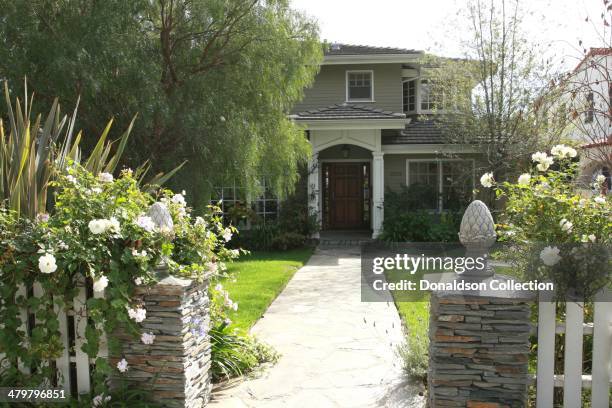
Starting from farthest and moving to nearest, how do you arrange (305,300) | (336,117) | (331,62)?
1. (331,62)
2. (336,117)
3. (305,300)

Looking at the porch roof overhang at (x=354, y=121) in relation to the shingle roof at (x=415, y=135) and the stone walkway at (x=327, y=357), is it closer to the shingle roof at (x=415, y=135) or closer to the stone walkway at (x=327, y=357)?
the shingle roof at (x=415, y=135)

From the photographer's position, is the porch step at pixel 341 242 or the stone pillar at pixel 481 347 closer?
the stone pillar at pixel 481 347

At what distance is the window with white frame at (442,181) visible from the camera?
13508 mm

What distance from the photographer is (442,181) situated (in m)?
14.8

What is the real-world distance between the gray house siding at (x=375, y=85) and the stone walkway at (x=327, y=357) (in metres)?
9.13

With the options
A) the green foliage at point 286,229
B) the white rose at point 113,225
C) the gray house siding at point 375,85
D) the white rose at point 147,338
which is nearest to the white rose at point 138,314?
the white rose at point 147,338

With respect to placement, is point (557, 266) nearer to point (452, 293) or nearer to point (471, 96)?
point (452, 293)

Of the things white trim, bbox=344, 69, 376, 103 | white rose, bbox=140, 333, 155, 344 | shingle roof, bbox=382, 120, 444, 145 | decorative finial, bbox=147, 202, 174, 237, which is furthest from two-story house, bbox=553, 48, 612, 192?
white trim, bbox=344, 69, 376, 103

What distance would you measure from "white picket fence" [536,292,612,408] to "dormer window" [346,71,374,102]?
43.7 ft

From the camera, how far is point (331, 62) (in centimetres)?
1545

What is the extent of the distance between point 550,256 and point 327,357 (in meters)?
2.42

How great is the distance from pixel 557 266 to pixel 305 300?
177 inches

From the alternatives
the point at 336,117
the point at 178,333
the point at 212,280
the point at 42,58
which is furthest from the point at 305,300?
the point at 336,117

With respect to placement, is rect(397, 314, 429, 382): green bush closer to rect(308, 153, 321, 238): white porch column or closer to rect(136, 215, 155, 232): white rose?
rect(136, 215, 155, 232): white rose
